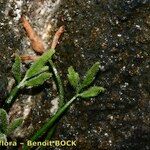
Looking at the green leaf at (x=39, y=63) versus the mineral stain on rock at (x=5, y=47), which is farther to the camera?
the mineral stain on rock at (x=5, y=47)

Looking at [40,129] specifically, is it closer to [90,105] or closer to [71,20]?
[90,105]

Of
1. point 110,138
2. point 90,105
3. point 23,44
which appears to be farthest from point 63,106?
point 23,44

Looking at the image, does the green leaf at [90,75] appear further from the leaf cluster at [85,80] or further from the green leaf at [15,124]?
the green leaf at [15,124]

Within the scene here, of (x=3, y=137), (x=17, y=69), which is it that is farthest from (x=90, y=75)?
(x=3, y=137)

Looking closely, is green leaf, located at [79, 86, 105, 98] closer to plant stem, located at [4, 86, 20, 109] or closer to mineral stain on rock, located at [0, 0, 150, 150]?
mineral stain on rock, located at [0, 0, 150, 150]

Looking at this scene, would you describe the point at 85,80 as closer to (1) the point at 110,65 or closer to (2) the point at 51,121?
(1) the point at 110,65

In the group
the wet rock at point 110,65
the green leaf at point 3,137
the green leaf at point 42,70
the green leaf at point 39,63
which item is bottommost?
the wet rock at point 110,65

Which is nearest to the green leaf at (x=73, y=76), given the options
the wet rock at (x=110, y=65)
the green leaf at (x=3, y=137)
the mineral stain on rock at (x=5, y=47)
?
the wet rock at (x=110, y=65)
